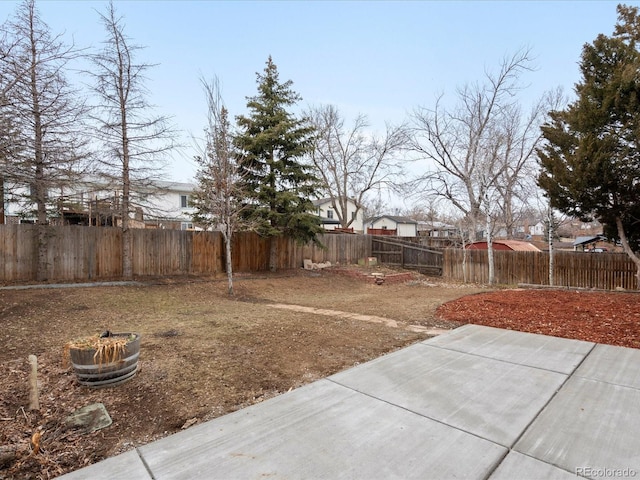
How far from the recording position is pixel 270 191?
39.7ft

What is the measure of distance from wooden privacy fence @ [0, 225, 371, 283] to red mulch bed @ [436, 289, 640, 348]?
8.16 m

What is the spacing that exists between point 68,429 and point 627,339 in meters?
6.55

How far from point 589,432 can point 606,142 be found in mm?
7583

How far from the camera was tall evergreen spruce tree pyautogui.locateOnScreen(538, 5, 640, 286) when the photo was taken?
24.5ft

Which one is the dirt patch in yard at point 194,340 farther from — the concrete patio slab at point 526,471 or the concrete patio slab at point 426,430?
the concrete patio slab at point 526,471

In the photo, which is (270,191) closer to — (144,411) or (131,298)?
(131,298)

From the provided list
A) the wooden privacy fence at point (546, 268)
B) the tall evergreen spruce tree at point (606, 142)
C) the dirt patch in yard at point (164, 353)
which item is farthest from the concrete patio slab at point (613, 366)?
the wooden privacy fence at point (546, 268)

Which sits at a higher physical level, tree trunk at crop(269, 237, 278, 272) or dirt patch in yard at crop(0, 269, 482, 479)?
tree trunk at crop(269, 237, 278, 272)

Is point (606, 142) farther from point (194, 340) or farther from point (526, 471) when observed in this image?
point (194, 340)

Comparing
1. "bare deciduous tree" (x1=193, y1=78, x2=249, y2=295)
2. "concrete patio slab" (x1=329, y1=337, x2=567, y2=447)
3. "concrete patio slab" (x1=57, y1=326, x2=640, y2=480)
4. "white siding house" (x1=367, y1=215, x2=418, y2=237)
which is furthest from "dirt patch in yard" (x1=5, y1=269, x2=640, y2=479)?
"white siding house" (x1=367, y1=215, x2=418, y2=237)

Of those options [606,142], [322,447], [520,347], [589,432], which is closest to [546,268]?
[606,142]

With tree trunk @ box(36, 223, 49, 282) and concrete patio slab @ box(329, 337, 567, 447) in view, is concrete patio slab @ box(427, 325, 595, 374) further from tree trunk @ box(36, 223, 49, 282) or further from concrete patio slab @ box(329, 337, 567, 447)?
tree trunk @ box(36, 223, 49, 282)

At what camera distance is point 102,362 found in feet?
10.5

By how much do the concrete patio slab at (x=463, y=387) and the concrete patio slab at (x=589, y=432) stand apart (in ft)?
0.33
